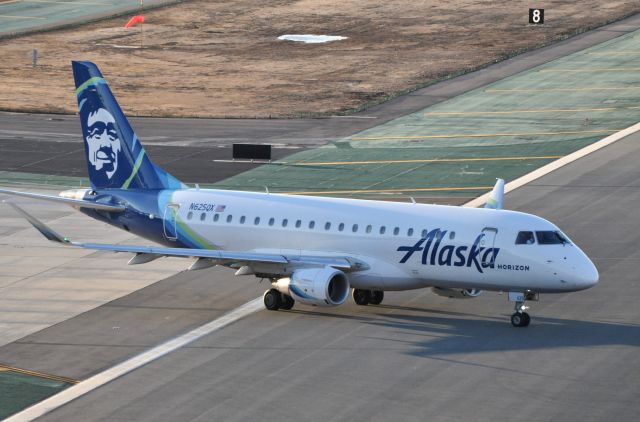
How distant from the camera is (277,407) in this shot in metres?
38.2

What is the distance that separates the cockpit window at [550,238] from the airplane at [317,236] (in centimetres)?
3

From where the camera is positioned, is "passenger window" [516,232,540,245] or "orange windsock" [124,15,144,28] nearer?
"passenger window" [516,232,540,245]

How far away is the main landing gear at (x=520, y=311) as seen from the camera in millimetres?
45688

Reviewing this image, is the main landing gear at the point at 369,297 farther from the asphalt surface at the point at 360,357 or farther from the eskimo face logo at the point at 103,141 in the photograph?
the eskimo face logo at the point at 103,141

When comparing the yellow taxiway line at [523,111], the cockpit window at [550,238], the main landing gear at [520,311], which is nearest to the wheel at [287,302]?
the main landing gear at [520,311]

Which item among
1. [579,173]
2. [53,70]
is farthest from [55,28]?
[579,173]

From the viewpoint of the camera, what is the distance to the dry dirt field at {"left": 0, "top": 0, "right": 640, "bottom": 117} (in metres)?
98.6

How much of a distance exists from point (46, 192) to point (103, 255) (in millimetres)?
13702

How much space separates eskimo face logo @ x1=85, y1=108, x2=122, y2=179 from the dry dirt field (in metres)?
39.6

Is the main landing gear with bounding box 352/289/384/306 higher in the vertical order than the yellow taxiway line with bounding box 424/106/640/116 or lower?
lower

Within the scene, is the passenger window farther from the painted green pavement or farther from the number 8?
the number 8

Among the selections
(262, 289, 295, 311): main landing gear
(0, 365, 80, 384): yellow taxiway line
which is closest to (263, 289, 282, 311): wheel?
(262, 289, 295, 311): main landing gear

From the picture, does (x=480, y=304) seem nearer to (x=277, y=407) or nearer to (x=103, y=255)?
(x=277, y=407)

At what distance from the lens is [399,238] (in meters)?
47.2
